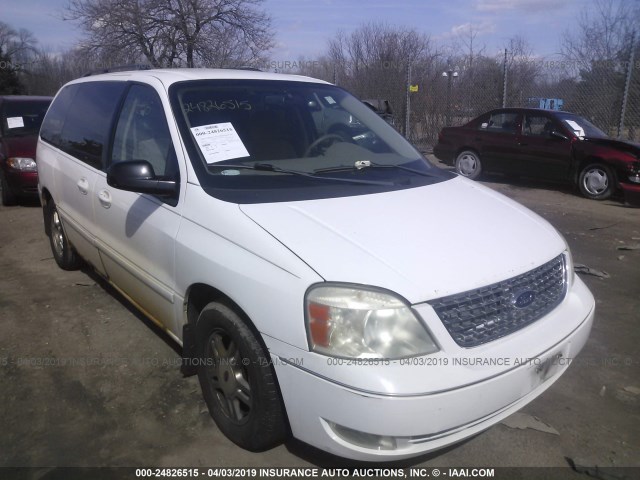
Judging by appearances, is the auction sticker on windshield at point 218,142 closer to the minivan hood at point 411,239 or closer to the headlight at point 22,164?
the minivan hood at point 411,239

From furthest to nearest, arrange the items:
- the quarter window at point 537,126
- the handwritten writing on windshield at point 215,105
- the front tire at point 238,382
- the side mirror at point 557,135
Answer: the quarter window at point 537,126
the side mirror at point 557,135
the handwritten writing on windshield at point 215,105
the front tire at point 238,382

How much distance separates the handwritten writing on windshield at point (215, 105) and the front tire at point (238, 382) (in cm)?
121

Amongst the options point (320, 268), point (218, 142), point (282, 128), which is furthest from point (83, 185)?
point (320, 268)

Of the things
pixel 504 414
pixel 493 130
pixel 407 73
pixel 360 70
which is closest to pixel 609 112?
pixel 493 130

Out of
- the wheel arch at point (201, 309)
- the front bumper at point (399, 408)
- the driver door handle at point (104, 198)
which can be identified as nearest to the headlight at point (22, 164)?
the driver door handle at point (104, 198)

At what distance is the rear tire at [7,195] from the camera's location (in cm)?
822

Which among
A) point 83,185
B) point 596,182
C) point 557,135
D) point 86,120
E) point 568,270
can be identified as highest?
point 86,120

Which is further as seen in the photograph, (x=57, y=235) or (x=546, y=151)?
(x=546, y=151)

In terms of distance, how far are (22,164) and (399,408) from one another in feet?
25.7

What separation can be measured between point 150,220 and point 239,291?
99cm

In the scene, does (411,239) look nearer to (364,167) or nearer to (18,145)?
(364,167)

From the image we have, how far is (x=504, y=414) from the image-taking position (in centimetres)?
233


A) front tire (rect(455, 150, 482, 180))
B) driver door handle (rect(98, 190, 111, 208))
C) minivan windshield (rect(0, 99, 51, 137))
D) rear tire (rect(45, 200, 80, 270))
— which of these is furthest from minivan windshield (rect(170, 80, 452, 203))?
front tire (rect(455, 150, 482, 180))

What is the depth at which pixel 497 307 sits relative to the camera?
226 cm
